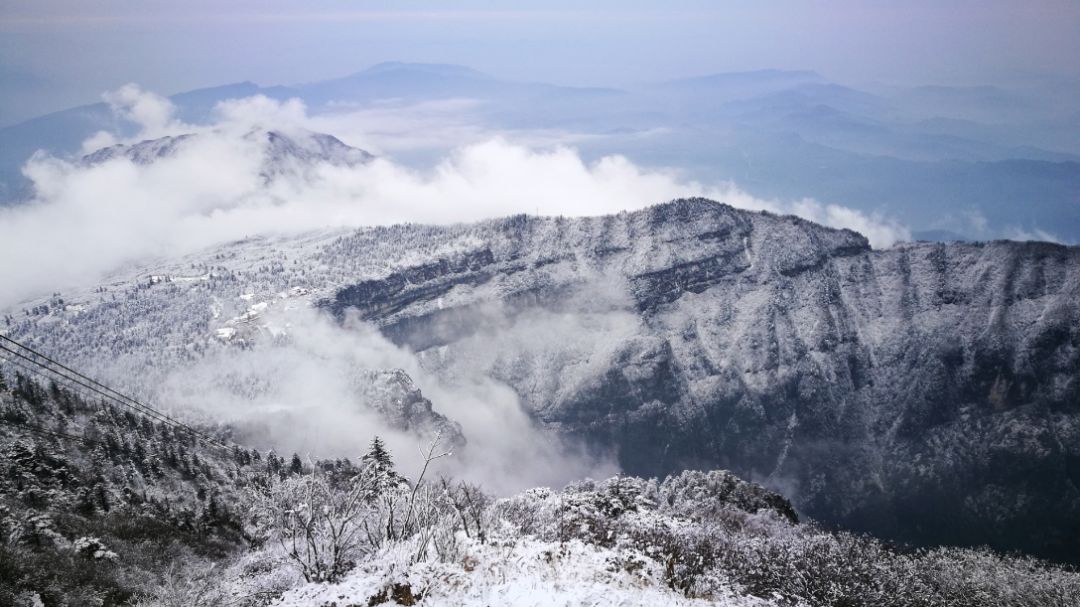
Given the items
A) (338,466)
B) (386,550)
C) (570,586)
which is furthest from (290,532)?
(338,466)

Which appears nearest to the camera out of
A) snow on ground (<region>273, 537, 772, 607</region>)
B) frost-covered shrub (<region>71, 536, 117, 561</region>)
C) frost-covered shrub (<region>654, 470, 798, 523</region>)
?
snow on ground (<region>273, 537, 772, 607</region>)

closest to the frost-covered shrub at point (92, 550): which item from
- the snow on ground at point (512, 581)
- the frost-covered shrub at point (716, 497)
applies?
the snow on ground at point (512, 581)

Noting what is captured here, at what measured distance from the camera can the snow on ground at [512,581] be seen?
118 feet

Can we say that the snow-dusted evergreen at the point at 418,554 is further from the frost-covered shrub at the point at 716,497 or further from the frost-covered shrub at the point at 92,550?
the frost-covered shrub at the point at 716,497

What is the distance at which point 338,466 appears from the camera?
156m

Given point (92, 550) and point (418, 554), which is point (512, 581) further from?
point (92, 550)

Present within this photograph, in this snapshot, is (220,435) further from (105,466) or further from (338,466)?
(105,466)

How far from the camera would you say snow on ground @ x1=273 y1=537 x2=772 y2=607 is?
1414 inches

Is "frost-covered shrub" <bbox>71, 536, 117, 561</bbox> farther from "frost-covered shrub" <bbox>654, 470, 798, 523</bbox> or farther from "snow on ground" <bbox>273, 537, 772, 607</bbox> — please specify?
"frost-covered shrub" <bbox>654, 470, 798, 523</bbox>

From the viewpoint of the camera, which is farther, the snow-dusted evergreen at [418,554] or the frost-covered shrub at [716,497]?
the frost-covered shrub at [716,497]

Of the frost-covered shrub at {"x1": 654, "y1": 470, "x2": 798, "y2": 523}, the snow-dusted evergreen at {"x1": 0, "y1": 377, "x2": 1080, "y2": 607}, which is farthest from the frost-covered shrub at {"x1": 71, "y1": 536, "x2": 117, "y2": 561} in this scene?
the frost-covered shrub at {"x1": 654, "y1": 470, "x2": 798, "y2": 523}

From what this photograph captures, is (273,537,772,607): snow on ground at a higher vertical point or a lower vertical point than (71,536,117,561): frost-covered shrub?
higher

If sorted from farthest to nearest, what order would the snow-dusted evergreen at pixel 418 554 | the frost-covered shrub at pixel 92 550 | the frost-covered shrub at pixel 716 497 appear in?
the frost-covered shrub at pixel 716 497 < the frost-covered shrub at pixel 92 550 < the snow-dusted evergreen at pixel 418 554

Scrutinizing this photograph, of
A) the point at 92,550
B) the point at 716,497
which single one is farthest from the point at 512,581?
the point at 716,497
